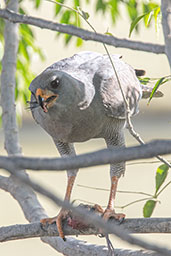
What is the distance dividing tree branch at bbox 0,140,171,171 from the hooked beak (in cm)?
165

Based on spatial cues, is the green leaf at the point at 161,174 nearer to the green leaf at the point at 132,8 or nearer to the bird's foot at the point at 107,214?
the bird's foot at the point at 107,214

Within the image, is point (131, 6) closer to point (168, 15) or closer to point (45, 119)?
point (45, 119)

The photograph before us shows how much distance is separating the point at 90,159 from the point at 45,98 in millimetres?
1688

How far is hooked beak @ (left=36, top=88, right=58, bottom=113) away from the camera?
2506 millimetres

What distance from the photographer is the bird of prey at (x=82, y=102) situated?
257 centimetres

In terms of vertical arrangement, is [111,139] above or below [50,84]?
below

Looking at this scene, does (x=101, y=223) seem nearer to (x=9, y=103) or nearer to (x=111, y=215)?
(x=111, y=215)

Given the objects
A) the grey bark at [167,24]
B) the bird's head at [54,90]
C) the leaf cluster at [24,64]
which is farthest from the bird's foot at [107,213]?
the grey bark at [167,24]

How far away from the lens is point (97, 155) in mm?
863

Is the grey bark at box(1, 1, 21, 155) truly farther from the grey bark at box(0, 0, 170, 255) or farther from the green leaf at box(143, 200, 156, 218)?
the green leaf at box(143, 200, 156, 218)

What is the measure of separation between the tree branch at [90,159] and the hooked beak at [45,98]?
165 cm

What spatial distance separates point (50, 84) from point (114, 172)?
0.79 metres

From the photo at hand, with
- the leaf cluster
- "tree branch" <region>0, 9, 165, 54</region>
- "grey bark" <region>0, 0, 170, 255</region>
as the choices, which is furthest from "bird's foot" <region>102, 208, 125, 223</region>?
the leaf cluster

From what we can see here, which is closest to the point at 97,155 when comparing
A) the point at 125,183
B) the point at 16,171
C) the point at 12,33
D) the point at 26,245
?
the point at 16,171
